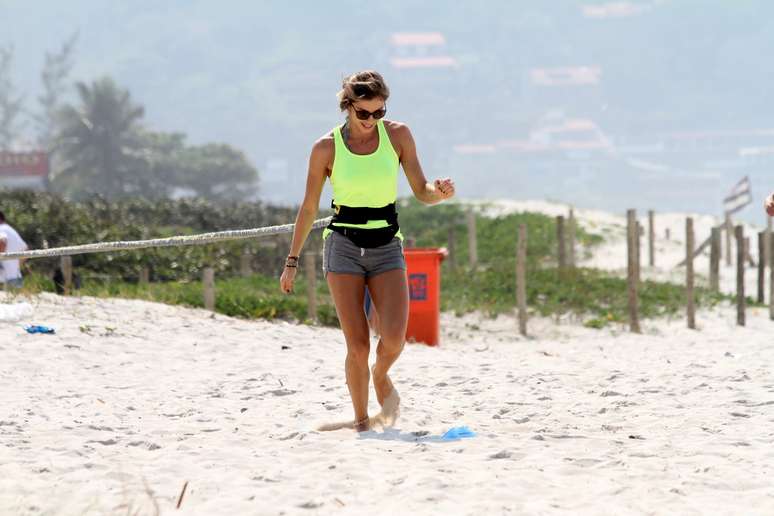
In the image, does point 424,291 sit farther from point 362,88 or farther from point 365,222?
point 362,88

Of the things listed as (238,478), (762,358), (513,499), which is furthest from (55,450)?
(762,358)

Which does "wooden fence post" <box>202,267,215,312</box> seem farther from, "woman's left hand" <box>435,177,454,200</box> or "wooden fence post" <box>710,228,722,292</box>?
"wooden fence post" <box>710,228,722,292</box>

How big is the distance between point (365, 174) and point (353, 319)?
75 cm

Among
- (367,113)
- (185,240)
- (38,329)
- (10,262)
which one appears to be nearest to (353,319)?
(367,113)

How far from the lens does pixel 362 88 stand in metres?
4.77

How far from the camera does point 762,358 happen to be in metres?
8.50

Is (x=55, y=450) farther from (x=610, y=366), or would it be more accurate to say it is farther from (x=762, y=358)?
(x=762, y=358)

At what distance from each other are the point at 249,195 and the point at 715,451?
84841 millimetres

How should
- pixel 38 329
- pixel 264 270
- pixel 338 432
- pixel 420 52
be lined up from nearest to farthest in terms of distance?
1. pixel 338 432
2. pixel 38 329
3. pixel 264 270
4. pixel 420 52

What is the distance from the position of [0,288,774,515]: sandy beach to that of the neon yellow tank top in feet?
3.95

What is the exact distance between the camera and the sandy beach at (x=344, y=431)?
4.05 meters

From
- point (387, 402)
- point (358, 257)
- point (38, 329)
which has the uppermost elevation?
point (358, 257)

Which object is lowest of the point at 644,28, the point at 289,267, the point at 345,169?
the point at 289,267

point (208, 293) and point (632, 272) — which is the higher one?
point (632, 272)
